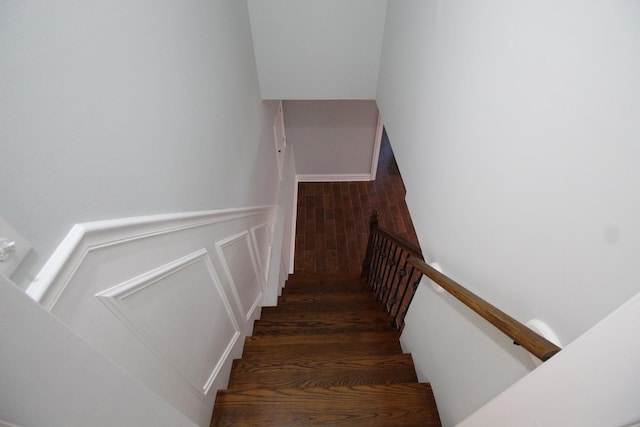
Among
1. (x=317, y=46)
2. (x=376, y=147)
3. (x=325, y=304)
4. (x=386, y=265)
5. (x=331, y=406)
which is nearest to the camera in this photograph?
(x=331, y=406)

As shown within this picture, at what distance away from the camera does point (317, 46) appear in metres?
2.58

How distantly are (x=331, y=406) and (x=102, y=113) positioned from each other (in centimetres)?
156

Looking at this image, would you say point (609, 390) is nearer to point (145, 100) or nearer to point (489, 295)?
point (489, 295)

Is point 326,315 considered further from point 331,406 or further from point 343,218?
point 343,218

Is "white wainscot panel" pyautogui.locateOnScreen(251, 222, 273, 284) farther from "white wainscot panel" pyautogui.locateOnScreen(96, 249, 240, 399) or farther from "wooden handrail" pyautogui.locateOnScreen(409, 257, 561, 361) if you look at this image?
"wooden handrail" pyautogui.locateOnScreen(409, 257, 561, 361)

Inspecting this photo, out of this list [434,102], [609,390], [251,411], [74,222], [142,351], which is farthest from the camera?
[251,411]

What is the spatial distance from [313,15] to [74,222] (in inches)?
98.6

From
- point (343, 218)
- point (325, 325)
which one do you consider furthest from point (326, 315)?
point (343, 218)

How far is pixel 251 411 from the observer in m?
1.44

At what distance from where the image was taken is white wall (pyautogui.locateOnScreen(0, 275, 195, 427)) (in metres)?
0.41

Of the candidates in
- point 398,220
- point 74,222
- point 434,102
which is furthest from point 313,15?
point 398,220

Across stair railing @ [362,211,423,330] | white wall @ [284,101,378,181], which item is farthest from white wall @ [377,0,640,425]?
white wall @ [284,101,378,181]

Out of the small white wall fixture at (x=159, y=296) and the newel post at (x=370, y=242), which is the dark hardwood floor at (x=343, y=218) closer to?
the newel post at (x=370, y=242)

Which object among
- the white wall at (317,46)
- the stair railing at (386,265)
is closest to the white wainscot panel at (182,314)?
the stair railing at (386,265)
